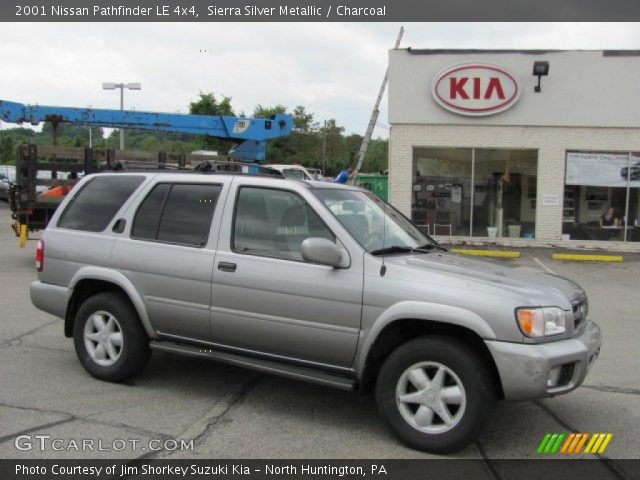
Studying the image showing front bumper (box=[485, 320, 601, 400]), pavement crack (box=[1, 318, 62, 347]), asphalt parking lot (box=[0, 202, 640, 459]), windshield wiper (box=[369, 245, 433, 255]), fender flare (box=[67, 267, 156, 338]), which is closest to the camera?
A: front bumper (box=[485, 320, 601, 400])

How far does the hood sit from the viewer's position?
4.01 m

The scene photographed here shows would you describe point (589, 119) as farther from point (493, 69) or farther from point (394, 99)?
point (394, 99)

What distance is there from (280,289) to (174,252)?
1074 millimetres

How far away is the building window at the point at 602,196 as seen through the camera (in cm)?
1681

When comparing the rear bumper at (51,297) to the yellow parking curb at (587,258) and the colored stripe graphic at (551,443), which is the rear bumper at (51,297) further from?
the yellow parking curb at (587,258)

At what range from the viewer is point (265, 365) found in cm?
455

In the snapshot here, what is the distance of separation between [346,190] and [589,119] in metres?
13.7

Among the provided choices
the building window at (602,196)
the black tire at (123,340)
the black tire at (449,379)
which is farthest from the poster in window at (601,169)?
the black tire at (123,340)

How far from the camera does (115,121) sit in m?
16.8

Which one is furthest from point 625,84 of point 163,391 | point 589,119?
Result: point 163,391

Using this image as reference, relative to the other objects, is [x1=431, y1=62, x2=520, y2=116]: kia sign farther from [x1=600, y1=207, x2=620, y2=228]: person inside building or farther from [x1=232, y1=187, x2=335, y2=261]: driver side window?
[x1=232, y1=187, x2=335, y2=261]: driver side window

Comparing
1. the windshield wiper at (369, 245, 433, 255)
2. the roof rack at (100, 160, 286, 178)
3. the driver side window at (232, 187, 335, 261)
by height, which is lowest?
the windshield wiper at (369, 245, 433, 255)

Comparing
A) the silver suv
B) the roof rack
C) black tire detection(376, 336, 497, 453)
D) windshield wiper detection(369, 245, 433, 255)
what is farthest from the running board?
the roof rack

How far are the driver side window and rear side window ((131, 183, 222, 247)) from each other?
299 mm
